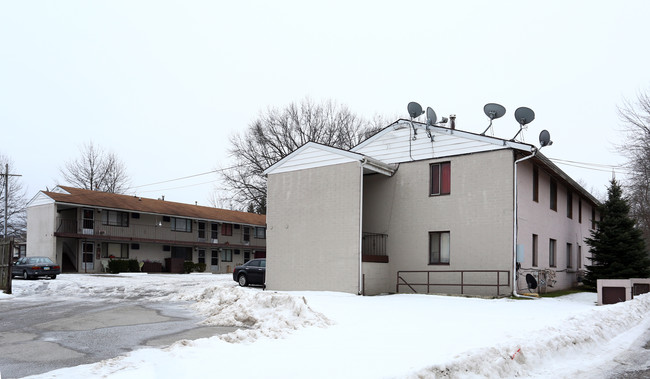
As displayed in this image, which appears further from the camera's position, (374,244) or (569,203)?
(569,203)

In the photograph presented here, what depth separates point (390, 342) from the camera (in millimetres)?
9031

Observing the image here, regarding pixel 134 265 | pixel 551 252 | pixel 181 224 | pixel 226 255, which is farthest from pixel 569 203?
pixel 226 255

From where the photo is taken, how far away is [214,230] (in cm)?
4903

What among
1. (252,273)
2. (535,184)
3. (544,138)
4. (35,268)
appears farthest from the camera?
(35,268)

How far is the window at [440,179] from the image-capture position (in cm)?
2031

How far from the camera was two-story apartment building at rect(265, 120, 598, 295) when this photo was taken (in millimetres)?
18891

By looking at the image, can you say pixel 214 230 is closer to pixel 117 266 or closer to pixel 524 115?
pixel 117 266

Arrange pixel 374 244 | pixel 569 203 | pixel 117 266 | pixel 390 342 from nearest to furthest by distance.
Result: pixel 390 342 → pixel 374 244 → pixel 569 203 → pixel 117 266

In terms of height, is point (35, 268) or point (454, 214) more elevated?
point (454, 214)

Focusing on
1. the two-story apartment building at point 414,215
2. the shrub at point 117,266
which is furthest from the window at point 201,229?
the two-story apartment building at point 414,215

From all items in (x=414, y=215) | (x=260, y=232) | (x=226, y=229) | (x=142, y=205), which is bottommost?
(x=260, y=232)

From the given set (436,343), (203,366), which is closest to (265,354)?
(203,366)

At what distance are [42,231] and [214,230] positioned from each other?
1488 cm

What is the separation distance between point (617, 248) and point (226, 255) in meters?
34.0
